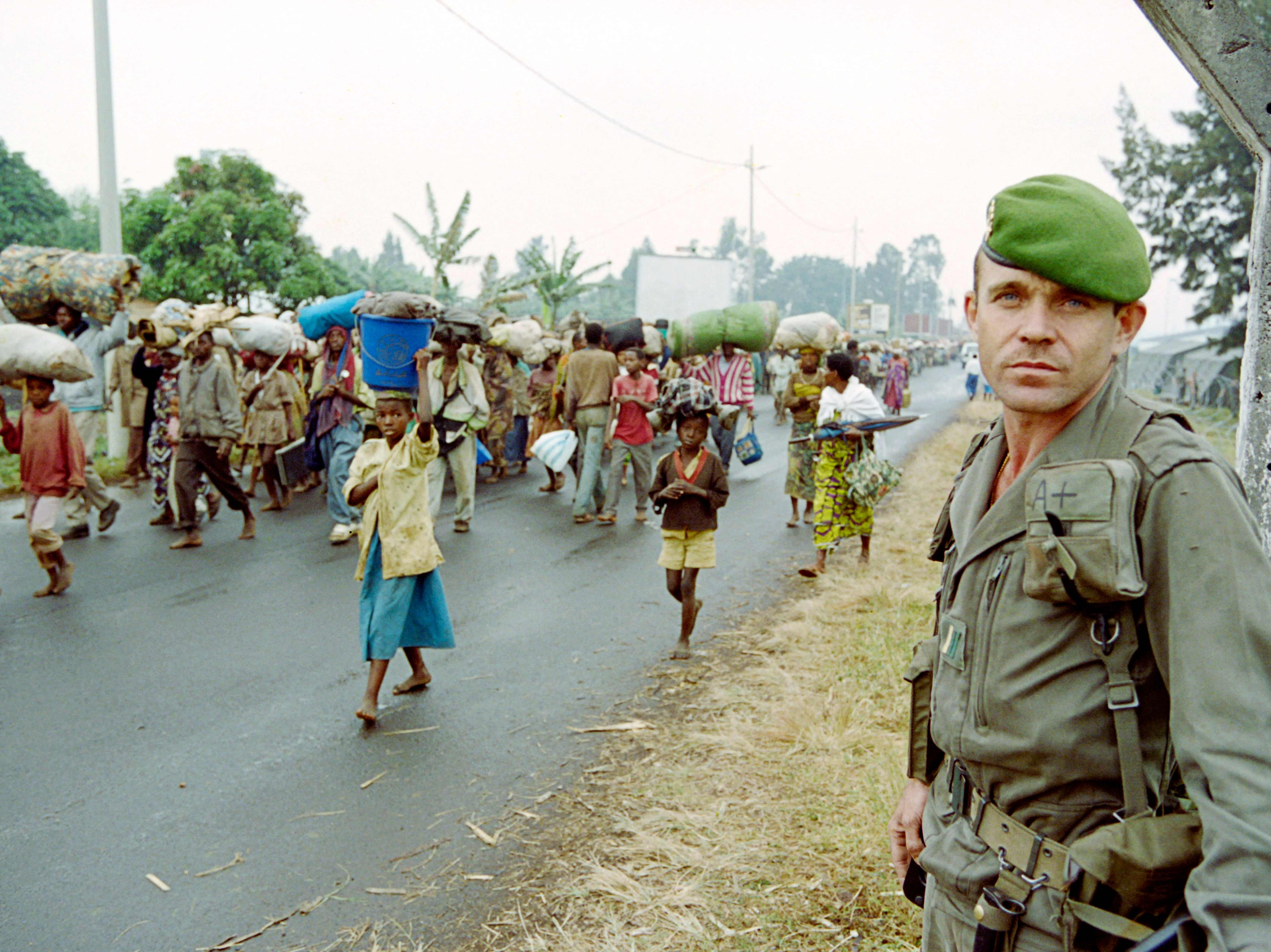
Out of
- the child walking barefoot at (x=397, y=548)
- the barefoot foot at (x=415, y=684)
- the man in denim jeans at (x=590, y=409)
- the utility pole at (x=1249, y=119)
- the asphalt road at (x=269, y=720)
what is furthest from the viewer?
the man in denim jeans at (x=590, y=409)

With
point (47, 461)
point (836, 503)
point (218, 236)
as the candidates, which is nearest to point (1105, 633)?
point (836, 503)

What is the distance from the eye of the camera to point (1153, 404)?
4.94ft

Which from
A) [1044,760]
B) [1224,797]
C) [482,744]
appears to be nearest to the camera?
[1224,797]

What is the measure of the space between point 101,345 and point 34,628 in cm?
365

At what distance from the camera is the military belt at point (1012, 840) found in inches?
58.4

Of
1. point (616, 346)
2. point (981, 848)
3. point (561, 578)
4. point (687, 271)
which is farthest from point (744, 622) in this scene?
point (687, 271)

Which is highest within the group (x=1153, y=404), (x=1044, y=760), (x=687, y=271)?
(x=687, y=271)

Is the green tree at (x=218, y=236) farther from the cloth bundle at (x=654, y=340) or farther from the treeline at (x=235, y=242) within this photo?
the cloth bundle at (x=654, y=340)

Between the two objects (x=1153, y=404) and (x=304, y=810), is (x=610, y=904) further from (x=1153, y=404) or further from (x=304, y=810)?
(x=1153, y=404)

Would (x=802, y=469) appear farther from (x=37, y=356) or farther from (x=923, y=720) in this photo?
(x=923, y=720)

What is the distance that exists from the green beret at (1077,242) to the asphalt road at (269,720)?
9.40 ft

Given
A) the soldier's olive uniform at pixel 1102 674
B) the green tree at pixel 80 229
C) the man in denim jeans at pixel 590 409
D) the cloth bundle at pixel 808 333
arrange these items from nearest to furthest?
the soldier's olive uniform at pixel 1102 674 → the man in denim jeans at pixel 590 409 → the cloth bundle at pixel 808 333 → the green tree at pixel 80 229

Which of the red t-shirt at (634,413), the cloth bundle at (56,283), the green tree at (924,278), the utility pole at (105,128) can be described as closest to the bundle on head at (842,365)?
the red t-shirt at (634,413)

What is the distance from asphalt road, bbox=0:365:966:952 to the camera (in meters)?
3.53
